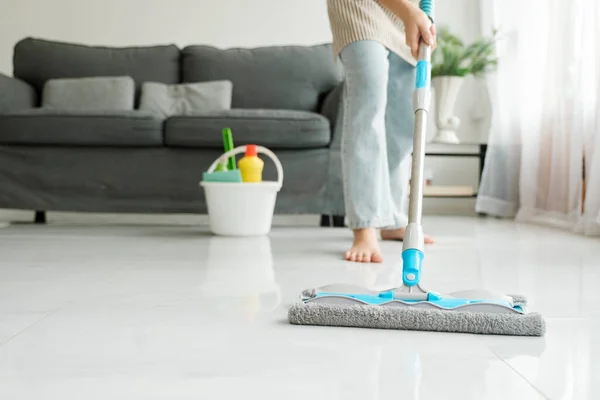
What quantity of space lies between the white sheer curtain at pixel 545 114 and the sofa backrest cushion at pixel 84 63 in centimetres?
166

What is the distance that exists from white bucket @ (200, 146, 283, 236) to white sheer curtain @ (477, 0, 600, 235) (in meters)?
1.14

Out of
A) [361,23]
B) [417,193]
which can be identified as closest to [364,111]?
[361,23]

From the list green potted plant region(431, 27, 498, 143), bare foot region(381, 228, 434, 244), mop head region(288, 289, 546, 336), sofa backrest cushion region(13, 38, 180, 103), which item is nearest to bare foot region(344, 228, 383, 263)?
bare foot region(381, 228, 434, 244)

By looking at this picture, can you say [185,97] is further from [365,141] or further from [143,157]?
[365,141]

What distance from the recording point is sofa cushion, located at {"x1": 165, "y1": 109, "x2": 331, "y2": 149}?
2.72m

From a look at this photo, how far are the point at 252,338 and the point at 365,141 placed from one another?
3.10ft

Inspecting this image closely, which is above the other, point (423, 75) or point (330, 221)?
point (423, 75)

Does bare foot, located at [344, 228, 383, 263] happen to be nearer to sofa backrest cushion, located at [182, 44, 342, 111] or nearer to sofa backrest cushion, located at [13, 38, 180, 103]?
sofa backrest cushion, located at [182, 44, 342, 111]

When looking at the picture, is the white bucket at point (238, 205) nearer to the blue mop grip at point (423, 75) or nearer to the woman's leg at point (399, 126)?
the woman's leg at point (399, 126)

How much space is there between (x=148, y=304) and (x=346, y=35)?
37.1 inches

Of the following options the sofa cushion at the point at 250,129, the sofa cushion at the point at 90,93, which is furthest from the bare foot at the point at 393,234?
the sofa cushion at the point at 90,93

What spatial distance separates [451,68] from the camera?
373 cm

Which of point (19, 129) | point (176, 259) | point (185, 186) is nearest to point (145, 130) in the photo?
point (185, 186)

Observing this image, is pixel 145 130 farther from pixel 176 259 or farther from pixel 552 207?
pixel 552 207
